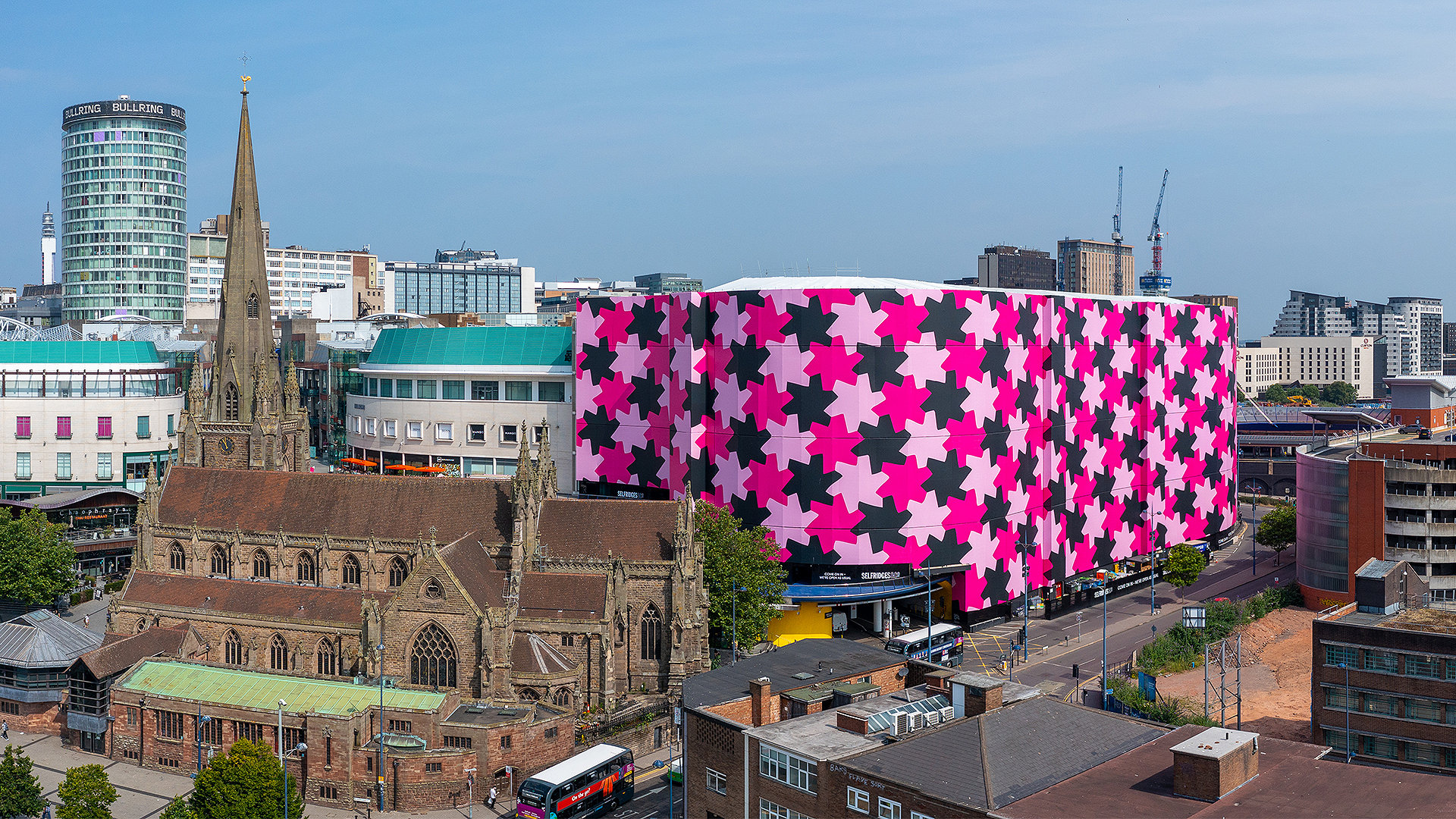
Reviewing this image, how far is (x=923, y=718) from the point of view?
45219 millimetres

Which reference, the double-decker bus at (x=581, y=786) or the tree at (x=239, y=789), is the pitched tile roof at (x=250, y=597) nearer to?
the tree at (x=239, y=789)

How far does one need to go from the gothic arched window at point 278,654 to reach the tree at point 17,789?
16651mm

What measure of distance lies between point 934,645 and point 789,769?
39.8m

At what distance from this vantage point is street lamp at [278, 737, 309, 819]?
5250cm

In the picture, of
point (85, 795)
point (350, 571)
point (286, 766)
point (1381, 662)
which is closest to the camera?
point (85, 795)

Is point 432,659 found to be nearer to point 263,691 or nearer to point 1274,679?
point 263,691

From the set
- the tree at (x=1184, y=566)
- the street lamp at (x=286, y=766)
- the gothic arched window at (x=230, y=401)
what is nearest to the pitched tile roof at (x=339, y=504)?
the gothic arched window at (x=230, y=401)

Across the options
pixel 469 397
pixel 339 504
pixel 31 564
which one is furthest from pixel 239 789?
pixel 469 397

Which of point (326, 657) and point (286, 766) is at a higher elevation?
point (326, 657)

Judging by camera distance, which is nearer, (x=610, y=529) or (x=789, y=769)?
(x=789, y=769)

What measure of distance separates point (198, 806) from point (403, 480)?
28.8m

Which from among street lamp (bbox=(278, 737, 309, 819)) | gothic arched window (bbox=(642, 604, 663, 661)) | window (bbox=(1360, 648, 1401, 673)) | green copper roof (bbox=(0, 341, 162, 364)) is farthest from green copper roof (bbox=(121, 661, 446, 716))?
green copper roof (bbox=(0, 341, 162, 364))

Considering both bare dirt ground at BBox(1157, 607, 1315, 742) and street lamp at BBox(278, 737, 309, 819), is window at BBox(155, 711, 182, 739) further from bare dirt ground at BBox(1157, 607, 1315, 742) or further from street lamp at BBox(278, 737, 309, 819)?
bare dirt ground at BBox(1157, 607, 1315, 742)

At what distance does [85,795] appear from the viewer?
51.2 metres
